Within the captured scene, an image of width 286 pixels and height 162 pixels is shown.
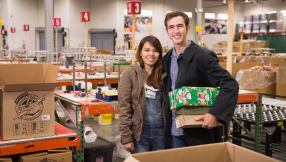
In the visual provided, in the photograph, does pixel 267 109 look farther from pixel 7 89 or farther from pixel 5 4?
pixel 5 4

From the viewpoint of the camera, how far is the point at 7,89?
2012 mm

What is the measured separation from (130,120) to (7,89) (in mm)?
934

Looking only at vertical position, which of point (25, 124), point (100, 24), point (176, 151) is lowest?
point (25, 124)

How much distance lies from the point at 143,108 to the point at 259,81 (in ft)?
16.7

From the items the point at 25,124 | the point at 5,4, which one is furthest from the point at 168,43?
the point at 25,124

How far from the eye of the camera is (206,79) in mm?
1812

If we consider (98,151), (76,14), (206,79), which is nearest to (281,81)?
(98,151)

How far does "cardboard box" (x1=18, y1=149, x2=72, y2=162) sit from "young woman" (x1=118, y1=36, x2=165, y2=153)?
63cm

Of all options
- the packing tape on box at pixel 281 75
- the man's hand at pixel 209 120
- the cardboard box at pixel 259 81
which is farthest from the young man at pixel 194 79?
the cardboard box at pixel 259 81

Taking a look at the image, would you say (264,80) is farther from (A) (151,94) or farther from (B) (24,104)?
(B) (24,104)

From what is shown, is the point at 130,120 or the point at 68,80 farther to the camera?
the point at 68,80

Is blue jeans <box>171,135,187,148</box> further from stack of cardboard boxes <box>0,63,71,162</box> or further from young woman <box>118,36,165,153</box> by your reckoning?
stack of cardboard boxes <box>0,63,71,162</box>

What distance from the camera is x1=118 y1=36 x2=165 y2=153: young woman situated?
1950mm

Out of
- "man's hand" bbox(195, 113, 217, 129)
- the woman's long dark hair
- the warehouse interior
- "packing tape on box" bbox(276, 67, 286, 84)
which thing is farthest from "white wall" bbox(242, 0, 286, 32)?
"man's hand" bbox(195, 113, 217, 129)
